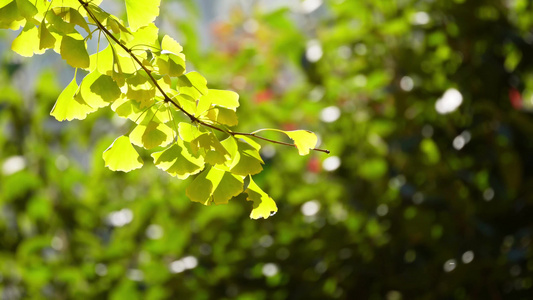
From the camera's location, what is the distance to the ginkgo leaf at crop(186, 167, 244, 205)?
388mm

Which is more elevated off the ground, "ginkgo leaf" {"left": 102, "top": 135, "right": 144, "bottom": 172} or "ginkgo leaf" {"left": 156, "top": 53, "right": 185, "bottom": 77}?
"ginkgo leaf" {"left": 156, "top": 53, "right": 185, "bottom": 77}

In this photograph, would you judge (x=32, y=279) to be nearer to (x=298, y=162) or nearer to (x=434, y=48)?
(x=298, y=162)

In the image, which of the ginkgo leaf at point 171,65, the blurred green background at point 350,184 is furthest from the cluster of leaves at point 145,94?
the blurred green background at point 350,184

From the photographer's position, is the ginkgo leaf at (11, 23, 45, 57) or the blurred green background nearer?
the ginkgo leaf at (11, 23, 45, 57)

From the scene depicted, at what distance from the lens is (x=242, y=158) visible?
389 mm

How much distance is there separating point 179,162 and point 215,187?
0.10 ft

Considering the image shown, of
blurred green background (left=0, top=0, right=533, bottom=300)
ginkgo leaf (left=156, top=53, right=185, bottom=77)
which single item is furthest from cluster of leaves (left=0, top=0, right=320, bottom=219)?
blurred green background (left=0, top=0, right=533, bottom=300)

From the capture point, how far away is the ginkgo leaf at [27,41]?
38cm

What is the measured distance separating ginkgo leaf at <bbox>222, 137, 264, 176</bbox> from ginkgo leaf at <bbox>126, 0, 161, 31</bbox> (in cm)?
10

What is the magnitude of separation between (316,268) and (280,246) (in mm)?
122

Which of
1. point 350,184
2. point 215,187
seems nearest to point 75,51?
point 215,187

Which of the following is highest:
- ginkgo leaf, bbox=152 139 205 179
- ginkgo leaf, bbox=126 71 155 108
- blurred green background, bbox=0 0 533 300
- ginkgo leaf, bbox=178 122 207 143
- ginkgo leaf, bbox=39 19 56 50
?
blurred green background, bbox=0 0 533 300

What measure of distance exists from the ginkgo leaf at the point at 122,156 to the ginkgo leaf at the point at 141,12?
0.27ft

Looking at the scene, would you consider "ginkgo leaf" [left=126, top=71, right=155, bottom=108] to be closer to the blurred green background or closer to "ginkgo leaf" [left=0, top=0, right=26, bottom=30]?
"ginkgo leaf" [left=0, top=0, right=26, bottom=30]
